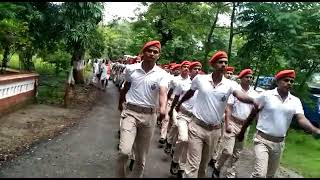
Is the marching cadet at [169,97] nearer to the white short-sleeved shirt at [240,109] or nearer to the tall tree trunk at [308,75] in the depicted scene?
the white short-sleeved shirt at [240,109]

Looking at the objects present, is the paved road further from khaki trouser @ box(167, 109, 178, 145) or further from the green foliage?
the green foliage

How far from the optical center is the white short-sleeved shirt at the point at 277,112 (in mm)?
6375

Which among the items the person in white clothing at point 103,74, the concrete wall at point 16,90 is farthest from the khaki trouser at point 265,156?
the person in white clothing at point 103,74

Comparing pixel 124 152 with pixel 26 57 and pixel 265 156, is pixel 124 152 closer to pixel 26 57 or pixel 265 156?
pixel 265 156

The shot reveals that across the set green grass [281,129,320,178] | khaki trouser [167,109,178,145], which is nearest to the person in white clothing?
green grass [281,129,320,178]

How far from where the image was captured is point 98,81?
1140 inches

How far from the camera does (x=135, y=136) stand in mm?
6543

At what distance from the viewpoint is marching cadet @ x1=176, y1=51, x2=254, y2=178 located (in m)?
6.52

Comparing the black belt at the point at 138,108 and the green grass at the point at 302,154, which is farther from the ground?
the black belt at the point at 138,108

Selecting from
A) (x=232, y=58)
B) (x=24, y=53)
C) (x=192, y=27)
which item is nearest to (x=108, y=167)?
(x=232, y=58)

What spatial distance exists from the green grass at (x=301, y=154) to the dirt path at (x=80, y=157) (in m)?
1.00

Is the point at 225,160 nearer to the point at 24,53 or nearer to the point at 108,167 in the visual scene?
the point at 108,167

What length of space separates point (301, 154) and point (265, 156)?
6.58m

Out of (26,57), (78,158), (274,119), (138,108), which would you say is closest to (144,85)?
(138,108)
